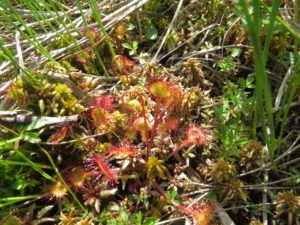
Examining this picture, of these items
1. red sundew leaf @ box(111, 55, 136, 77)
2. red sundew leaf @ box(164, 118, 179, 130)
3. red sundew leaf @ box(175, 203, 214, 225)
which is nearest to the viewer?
red sundew leaf @ box(175, 203, 214, 225)

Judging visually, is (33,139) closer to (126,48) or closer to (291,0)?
(126,48)

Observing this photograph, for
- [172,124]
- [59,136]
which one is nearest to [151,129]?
[172,124]

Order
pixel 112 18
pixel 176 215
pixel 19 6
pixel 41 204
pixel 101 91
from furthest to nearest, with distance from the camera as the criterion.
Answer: pixel 19 6
pixel 112 18
pixel 101 91
pixel 41 204
pixel 176 215

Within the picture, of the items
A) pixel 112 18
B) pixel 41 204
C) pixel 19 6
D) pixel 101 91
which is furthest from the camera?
pixel 19 6

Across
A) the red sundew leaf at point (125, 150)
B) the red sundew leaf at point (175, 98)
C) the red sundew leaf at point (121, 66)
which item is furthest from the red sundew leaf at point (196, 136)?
the red sundew leaf at point (121, 66)

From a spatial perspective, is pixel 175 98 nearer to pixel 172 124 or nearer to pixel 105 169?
pixel 172 124

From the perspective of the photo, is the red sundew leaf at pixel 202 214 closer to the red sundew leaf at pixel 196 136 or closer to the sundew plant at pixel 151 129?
the sundew plant at pixel 151 129

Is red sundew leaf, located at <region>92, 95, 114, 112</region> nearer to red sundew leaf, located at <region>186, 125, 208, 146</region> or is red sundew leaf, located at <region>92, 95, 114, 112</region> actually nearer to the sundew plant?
the sundew plant

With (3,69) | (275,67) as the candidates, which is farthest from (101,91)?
(275,67)

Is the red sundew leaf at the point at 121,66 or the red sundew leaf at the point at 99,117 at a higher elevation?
the red sundew leaf at the point at 121,66

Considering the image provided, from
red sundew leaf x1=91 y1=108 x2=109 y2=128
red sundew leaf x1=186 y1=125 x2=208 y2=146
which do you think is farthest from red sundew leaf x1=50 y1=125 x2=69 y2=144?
red sundew leaf x1=186 y1=125 x2=208 y2=146

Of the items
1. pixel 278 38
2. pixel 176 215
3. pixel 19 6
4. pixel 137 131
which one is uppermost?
pixel 19 6
